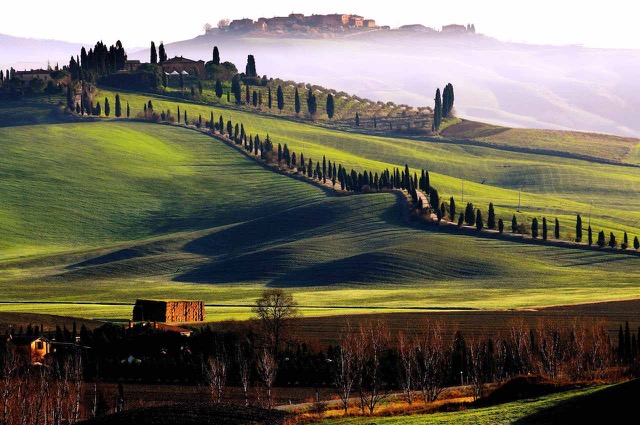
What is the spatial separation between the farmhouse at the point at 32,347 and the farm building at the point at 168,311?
20931 mm

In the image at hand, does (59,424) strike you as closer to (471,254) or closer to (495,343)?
(495,343)

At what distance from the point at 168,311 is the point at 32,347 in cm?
2495

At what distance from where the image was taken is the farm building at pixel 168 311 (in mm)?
115250

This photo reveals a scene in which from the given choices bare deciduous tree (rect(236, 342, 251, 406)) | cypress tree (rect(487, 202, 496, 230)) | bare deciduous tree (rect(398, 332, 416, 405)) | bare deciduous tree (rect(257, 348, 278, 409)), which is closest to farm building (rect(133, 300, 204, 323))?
bare deciduous tree (rect(236, 342, 251, 406))

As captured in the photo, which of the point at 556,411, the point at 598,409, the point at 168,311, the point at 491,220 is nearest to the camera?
the point at 598,409

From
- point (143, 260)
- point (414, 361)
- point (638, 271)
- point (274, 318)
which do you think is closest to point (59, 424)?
point (414, 361)

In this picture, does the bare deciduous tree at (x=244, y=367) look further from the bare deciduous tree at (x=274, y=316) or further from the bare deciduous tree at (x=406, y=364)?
the bare deciduous tree at (x=406, y=364)

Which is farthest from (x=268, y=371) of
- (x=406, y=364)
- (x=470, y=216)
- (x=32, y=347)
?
(x=470, y=216)

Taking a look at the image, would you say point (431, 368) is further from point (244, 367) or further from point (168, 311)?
point (168, 311)

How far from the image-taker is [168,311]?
116125 millimetres

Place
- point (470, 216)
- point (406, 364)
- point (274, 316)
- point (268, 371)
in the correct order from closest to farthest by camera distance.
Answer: point (268, 371) → point (406, 364) → point (274, 316) → point (470, 216)

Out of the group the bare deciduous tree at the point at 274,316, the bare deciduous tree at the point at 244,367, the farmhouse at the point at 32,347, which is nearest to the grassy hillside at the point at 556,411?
the bare deciduous tree at the point at 244,367

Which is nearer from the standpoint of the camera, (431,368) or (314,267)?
(431,368)

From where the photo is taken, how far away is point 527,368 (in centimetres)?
7869
